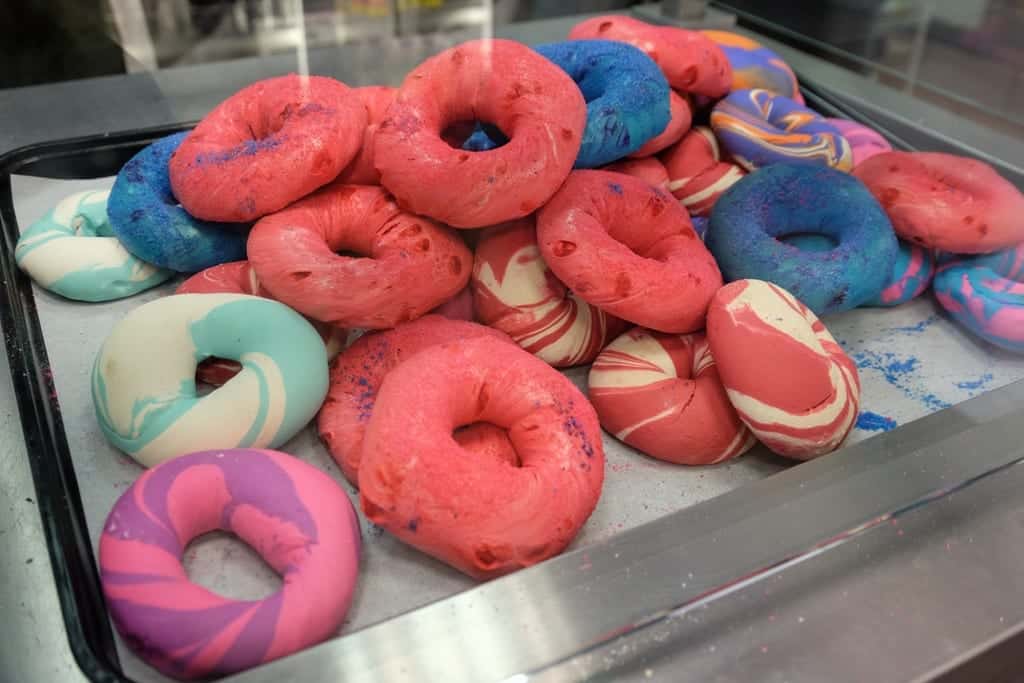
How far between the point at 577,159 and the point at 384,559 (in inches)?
25.6

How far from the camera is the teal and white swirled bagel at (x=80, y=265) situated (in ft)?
3.95

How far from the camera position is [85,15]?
1.56 metres

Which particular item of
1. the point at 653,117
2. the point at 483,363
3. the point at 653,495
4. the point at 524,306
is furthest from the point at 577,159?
the point at 653,495

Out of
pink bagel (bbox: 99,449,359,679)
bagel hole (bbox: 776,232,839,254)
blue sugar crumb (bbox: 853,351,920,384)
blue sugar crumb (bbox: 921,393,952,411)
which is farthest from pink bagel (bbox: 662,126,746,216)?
pink bagel (bbox: 99,449,359,679)

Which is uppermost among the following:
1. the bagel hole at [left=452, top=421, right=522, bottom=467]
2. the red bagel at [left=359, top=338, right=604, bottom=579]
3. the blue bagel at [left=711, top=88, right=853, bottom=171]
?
the blue bagel at [left=711, top=88, right=853, bottom=171]

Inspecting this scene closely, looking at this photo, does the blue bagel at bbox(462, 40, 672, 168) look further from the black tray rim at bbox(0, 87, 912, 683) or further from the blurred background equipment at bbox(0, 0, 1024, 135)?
the black tray rim at bbox(0, 87, 912, 683)

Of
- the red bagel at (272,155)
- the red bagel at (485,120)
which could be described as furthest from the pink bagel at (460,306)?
the red bagel at (272,155)

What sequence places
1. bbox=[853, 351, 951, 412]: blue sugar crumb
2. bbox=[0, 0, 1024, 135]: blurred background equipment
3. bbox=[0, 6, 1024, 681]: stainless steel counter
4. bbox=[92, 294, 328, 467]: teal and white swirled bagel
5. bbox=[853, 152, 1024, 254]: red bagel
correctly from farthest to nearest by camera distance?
bbox=[0, 0, 1024, 135]: blurred background equipment → bbox=[853, 152, 1024, 254]: red bagel → bbox=[853, 351, 951, 412]: blue sugar crumb → bbox=[92, 294, 328, 467]: teal and white swirled bagel → bbox=[0, 6, 1024, 681]: stainless steel counter

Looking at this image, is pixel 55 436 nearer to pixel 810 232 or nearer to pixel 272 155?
pixel 272 155

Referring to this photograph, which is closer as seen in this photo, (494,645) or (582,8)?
(494,645)

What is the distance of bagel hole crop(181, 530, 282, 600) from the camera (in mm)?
811

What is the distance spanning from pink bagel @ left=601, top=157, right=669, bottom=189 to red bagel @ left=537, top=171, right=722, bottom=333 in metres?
0.16

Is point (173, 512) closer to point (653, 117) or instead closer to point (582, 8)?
point (653, 117)

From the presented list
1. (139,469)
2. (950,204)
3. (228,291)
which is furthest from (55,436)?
(950,204)
